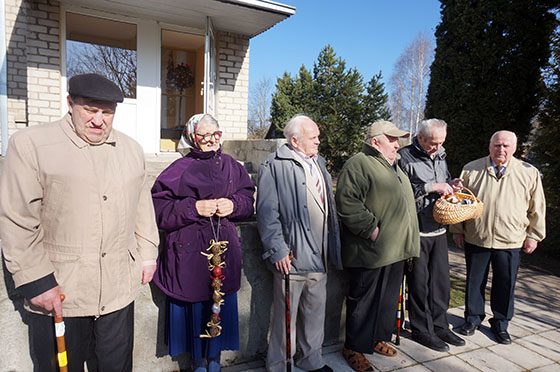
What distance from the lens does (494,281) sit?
3455 millimetres

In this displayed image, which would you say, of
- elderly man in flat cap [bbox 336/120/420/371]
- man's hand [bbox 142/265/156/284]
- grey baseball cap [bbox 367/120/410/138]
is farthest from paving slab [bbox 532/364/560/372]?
man's hand [bbox 142/265/156/284]

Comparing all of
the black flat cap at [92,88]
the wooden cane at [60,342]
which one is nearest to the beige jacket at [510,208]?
the black flat cap at [92,88]

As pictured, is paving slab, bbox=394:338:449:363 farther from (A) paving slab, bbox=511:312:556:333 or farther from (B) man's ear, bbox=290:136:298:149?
(B) man's ear, bbox=290:136:298:149

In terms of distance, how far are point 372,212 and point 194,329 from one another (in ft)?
4.74

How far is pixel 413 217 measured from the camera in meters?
2.88

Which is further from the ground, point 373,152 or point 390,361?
point 373,152

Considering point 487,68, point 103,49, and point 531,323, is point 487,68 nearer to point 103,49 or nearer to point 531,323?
point 531,323

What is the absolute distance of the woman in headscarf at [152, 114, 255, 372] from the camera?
227 centimetres

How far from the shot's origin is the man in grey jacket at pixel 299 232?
2492 mm

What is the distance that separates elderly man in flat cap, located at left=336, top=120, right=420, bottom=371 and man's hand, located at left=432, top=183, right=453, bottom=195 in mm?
281

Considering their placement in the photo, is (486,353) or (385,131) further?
(486,353)

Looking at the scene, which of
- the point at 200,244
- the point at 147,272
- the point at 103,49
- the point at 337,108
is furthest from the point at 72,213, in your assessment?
the point at 337,108

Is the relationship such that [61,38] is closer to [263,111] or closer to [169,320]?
[169,320]

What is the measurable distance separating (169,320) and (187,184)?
891mm
